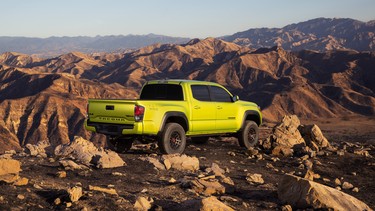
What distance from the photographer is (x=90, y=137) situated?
83938mm

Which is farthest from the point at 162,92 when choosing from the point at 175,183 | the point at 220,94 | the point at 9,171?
the point at 9,171

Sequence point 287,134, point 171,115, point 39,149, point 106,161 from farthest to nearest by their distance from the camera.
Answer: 1. point 287,134
2. point 39,149
3. point 171,115
4. point 106,161

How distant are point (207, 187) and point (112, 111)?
3658 millimetres

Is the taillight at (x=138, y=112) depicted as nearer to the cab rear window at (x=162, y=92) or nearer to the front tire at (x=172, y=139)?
the front tire at (x=172, y=139)

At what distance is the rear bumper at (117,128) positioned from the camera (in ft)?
31.0

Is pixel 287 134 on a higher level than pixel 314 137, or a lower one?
higher

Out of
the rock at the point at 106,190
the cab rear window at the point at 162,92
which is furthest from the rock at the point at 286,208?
the cab rear window at the point at 162,92

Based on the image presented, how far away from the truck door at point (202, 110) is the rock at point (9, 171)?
15.4 feet

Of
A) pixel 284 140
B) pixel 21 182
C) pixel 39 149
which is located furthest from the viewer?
pixel 284 140

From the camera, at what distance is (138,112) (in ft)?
30.9

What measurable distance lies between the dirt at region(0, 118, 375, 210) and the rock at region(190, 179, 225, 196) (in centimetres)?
14

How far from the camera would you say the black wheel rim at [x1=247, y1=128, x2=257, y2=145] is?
12703 millimetres

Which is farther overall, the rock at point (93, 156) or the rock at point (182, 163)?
the rock at point (182, 163)

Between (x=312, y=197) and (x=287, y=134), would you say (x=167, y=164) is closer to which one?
(x=312, y=197)
